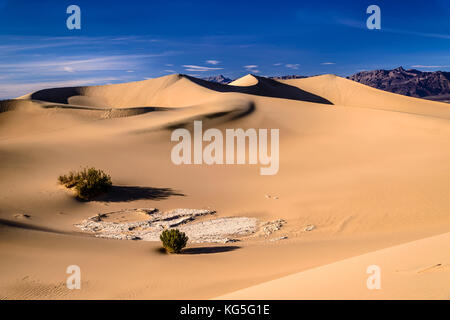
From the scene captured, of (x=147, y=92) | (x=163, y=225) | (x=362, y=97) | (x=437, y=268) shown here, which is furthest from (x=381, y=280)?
(x=362, y=97)

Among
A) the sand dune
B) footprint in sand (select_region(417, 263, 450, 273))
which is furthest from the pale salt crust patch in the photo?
footprint in sand (select_region(417, 263, 450, 273))

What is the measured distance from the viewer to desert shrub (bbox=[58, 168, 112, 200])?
35.2 feet

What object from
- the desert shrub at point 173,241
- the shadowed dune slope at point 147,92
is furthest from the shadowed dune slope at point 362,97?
the desert shrub at point 173,241

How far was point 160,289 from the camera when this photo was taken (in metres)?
5.17

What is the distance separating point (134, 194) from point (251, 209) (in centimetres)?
390

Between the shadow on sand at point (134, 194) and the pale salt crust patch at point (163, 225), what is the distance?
39.9 inches

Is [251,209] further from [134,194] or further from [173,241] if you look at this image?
[173,241]

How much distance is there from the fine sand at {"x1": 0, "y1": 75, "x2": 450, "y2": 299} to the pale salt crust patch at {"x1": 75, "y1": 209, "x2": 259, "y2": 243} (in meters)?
0.12

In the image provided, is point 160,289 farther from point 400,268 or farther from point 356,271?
point 400,268

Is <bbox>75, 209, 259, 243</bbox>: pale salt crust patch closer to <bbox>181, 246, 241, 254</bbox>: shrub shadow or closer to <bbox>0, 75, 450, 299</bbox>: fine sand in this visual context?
<bbox>0, 75, 450, 299</bbox>: fine sand

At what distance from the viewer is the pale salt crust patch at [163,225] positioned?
8.35 metres

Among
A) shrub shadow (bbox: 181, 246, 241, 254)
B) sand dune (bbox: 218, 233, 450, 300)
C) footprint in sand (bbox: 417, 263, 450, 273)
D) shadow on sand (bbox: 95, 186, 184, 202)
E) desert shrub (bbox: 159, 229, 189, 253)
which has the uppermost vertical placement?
footprint in sand (bbox: 417, 263, 450, 273)
